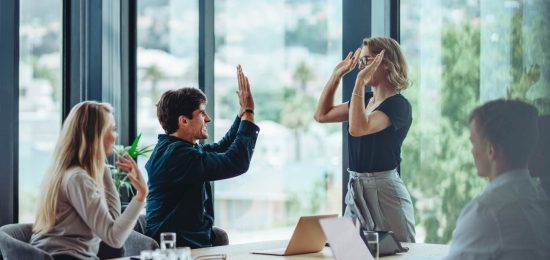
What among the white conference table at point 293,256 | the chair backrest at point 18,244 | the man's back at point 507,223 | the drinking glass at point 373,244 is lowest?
the white conference table at point 293,256

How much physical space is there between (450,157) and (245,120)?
987mm

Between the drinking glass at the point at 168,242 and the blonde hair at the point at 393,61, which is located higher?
the blonde hair at the point at 393,61

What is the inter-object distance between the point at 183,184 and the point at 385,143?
37.3 inches

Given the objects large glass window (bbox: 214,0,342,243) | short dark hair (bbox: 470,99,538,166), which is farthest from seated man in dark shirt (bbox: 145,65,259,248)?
large glass window (bbox: 214,0,342,243)

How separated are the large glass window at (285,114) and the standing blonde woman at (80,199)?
3720mm

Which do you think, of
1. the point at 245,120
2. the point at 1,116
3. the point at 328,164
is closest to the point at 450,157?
the point at 245,120

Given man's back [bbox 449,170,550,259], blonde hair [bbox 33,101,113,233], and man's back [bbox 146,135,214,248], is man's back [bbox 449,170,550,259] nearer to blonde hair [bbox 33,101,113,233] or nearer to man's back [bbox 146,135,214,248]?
blonde hair [bbox 33,101,113,233]

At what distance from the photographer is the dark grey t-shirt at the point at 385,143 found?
3859 millimetres

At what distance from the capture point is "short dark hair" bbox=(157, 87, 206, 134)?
3768 mm

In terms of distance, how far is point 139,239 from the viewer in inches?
139

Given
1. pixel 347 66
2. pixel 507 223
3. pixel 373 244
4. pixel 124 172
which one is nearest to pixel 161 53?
pixel 124 172

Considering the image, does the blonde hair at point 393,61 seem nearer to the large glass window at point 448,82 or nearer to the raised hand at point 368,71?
the raised hand at point 368,71

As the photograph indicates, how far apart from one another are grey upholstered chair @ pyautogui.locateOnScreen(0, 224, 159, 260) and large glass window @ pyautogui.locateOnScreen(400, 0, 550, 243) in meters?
1.28

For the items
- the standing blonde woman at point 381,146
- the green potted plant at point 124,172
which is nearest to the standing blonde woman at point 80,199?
the standing blonde woman at point 381,146
